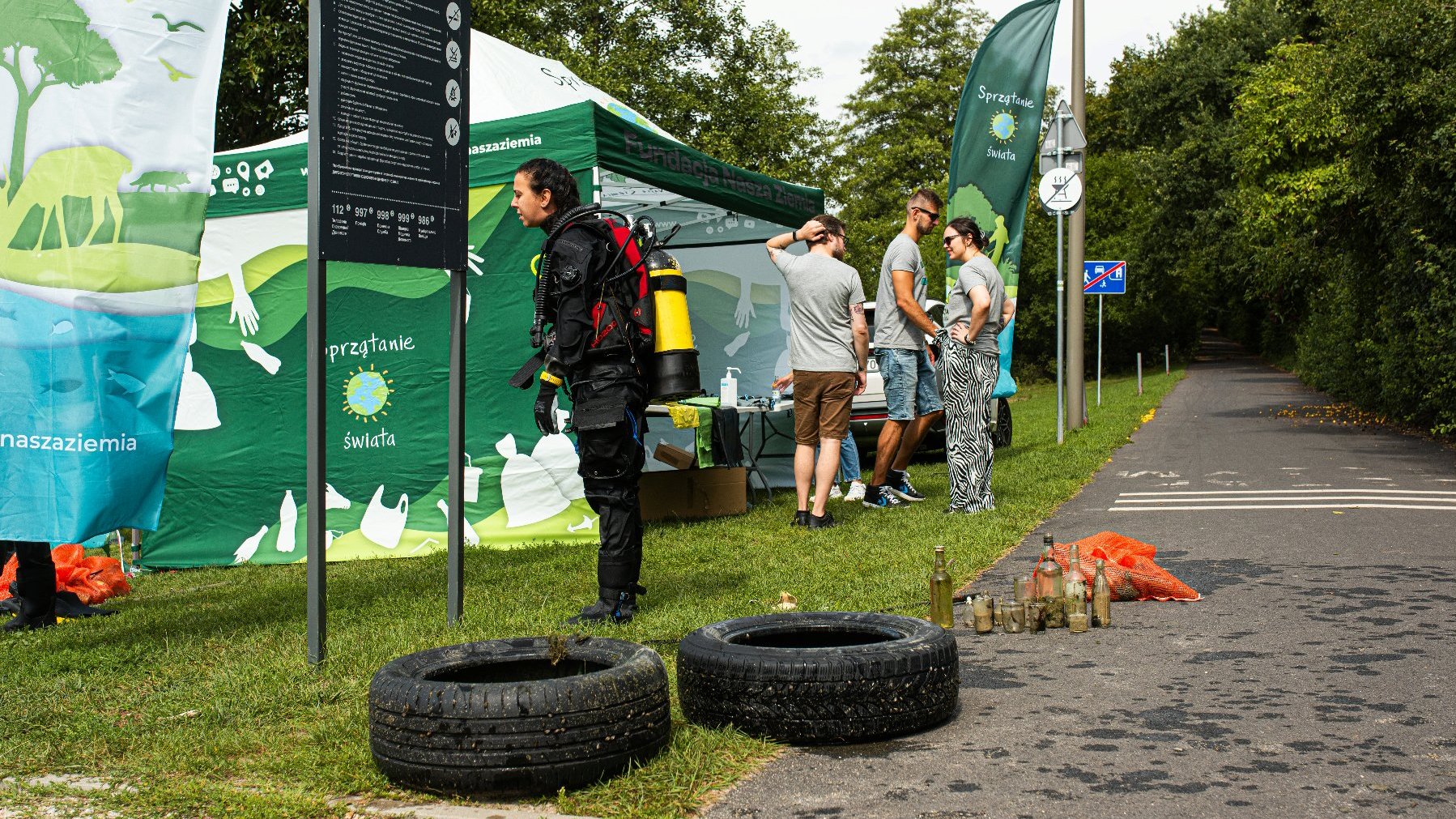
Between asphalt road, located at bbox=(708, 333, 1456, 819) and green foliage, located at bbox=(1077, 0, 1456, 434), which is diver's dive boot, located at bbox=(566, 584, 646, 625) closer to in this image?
asphalt road, located at bbox=(708, 333, 1456, 819)

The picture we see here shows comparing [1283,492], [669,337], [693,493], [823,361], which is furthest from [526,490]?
[1283,492]

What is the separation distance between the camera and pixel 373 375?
336 inches

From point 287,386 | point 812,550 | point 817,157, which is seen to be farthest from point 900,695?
point 817,157

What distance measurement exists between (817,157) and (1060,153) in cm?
3331

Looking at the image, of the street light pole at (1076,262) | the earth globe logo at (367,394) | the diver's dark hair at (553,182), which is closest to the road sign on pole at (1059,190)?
the street light pole at (1076,262)

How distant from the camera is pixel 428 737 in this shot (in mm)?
3260

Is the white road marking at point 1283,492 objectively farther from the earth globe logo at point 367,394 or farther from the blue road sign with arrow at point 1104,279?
the blue road sign with arrow at point 1104,279

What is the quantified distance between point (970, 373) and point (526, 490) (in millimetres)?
3241

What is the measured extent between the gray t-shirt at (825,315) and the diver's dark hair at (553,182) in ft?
10.6

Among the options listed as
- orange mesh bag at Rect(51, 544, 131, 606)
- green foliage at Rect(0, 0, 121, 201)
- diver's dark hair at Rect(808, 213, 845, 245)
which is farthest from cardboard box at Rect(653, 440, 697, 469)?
green foliage at Rect(0, 0, 121, 201)

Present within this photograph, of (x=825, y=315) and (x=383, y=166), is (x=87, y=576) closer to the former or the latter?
(x=383, y=166)

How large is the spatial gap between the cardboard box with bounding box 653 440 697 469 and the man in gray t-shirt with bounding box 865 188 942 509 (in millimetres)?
1384

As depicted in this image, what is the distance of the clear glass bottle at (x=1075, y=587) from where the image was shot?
5.25 metres

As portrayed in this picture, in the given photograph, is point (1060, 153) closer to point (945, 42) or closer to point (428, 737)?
point (428, 737)
